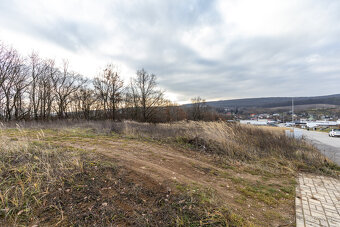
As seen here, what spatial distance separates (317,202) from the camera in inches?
116

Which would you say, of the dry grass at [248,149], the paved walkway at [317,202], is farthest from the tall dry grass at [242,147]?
the paved walkway at [317,202]

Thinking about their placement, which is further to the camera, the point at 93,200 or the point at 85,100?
the point at 85,100

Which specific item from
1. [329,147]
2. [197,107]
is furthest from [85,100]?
[329,147]

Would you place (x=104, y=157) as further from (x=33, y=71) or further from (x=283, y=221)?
(x=33, y=71)

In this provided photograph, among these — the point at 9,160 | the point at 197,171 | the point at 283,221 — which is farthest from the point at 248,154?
the point at 9,160

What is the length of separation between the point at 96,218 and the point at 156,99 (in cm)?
2553

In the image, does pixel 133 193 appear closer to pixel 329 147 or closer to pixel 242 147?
pixel 242 147

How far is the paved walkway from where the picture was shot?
2375 millimetres

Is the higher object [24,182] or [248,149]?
[24,182]

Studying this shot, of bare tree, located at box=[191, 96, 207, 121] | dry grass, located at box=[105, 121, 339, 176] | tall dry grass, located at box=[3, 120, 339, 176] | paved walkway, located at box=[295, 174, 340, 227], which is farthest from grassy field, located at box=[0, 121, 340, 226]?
bare tree, located at box=[191, 96, 207, 121]

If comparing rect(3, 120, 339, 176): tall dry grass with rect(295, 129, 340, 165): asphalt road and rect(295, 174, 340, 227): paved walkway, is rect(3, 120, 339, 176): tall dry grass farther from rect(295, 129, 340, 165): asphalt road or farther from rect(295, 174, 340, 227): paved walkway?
rect(295, 174, 340, 227): paved walkway

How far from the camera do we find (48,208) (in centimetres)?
202

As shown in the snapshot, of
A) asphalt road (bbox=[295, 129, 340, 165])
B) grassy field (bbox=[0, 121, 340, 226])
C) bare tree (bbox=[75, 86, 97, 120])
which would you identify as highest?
bare tree (bbox=[75, 86, 97, 120])

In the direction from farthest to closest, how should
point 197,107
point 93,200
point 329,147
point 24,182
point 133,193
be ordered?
point 197,107 < point 329,147 < point 133,193 < point 24,182 < point 93,200
